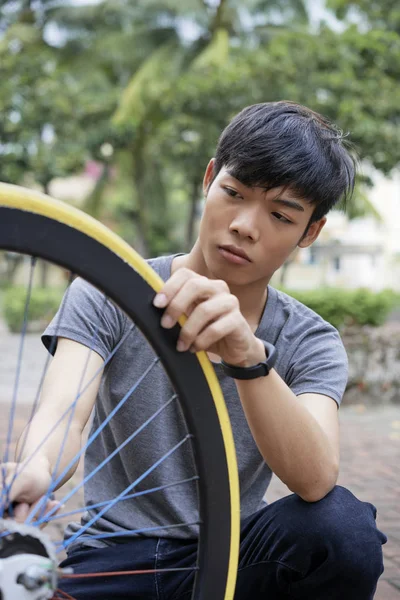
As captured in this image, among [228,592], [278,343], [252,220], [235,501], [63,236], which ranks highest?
[252,220]

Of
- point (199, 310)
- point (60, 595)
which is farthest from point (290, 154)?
point (60, 595)

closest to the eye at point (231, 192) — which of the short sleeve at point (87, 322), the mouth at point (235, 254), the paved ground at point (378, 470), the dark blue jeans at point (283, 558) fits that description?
the mouth at point (235, 254)

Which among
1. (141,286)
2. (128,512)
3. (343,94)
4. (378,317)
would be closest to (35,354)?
(378,317)

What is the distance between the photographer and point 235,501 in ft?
4.41

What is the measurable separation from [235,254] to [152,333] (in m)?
0.52

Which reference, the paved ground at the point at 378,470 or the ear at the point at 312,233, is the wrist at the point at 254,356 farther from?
the paved ground at the point at 378,470

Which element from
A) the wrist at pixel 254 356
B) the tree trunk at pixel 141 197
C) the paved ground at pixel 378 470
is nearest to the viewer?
the wrist at pixel 254 356

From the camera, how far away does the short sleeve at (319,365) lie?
71.7 inches

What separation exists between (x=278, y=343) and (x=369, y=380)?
5419mm

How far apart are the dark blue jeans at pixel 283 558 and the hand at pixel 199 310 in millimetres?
544

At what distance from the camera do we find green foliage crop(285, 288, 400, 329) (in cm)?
754

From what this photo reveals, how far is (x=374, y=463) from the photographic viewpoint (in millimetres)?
4934

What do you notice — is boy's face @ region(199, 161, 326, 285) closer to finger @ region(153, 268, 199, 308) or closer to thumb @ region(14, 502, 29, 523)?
finger @ region(153, 268, 199, 308)

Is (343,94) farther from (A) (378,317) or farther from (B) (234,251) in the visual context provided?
(B) (234,251)
